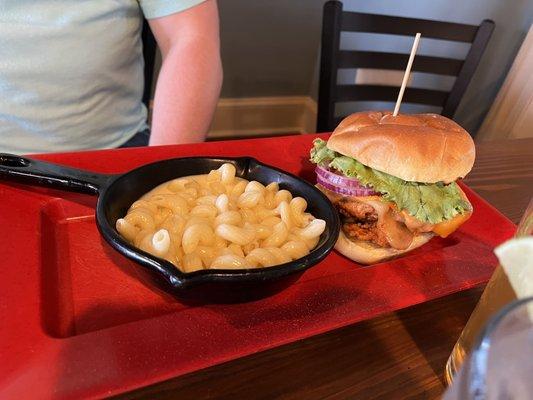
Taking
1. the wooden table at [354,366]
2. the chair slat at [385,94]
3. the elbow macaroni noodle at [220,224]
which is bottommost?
the chair slat at [385,94]

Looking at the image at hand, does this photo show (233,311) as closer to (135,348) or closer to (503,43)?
(135,348)

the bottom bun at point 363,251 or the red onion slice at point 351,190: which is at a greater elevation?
the red onion slice at point 351,190

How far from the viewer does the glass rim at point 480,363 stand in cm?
30

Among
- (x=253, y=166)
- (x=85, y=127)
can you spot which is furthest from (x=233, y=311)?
(x=85, y=127)

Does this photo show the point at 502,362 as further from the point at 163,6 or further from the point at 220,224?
the point at 163,6

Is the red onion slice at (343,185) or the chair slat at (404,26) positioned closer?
the red onion slice at (343,185)

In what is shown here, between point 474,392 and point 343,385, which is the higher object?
point 474,392

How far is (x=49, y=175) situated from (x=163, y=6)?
0.59 m

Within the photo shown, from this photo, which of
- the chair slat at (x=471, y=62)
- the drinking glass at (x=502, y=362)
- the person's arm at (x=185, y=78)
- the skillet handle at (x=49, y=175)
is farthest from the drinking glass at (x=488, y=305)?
the chair slat at (x=471, y=62)

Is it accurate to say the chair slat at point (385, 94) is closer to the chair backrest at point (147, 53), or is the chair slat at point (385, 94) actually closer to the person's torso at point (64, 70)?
the chair backrest at point (147, 53)

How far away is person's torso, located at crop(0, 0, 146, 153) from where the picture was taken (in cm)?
103

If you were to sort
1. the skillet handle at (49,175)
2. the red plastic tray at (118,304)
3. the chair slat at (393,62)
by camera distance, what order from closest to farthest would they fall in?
1. the red plastic tray at (118,304)
2. the skillet handle at (49,175)
3. the chair slat at (393,62)

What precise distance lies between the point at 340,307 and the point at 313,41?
246 cm

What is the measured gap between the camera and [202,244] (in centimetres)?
76
